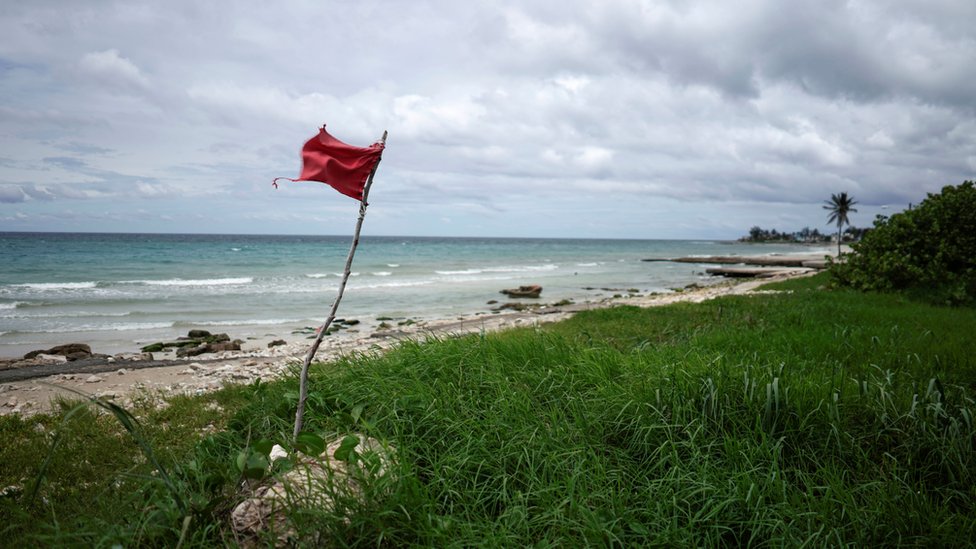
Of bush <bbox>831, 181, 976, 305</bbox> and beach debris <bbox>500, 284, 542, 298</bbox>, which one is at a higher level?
bush <bbox>831, 181, 976, 305</bbox>

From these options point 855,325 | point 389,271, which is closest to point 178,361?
point 855,325

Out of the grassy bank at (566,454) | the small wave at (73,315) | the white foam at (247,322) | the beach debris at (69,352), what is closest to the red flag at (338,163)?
the grassy bank at (566,454)

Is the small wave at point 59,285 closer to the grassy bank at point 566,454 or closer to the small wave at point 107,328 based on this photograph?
the small wave at point 107,328

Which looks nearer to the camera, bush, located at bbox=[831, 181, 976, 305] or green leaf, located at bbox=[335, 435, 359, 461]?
green leaf, located at bbox=[335, 435, 359, 461]

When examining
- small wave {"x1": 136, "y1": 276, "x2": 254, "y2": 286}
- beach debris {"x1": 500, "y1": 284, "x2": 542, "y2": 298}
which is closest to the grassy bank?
beach debris {"x1": 500, "y1": 284, "x2": 542, "y2": 298}

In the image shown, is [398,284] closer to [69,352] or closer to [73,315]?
[73,315]

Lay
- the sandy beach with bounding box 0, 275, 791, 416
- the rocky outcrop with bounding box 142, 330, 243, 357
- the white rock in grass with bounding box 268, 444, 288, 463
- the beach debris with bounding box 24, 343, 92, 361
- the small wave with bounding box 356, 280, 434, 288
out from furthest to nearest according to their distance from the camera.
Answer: the small wave with bounding box 356, 280, 434, 288, the rocky outcrop with bounding box 142, 330, 243, 357, the beach debris with bounding box 24, 343, 92, 361, the sandy beach with bounding box 0, 275, 791, 416, the white rock in grass with bounding box 268, 444, 288, 463

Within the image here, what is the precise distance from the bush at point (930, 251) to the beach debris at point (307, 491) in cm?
1283

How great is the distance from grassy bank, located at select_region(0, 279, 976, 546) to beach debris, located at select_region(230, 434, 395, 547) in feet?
0.27

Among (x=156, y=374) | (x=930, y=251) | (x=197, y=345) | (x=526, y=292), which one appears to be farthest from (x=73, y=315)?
(x=930, y=251)

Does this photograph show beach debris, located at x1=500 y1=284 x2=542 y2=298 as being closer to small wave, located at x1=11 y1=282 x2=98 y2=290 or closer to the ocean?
the ocean

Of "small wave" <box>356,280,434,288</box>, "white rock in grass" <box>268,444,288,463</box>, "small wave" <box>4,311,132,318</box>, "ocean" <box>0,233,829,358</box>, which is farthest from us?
"small wave" <box>356,280,434,288</box>

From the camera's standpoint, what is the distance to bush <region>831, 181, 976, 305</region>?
11.5 meters

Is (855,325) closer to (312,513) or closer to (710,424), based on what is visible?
(710,424)
